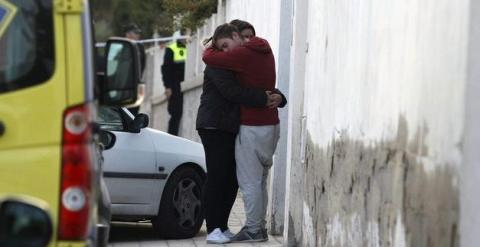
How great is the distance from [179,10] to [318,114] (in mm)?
10610

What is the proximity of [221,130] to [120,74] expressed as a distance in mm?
3695

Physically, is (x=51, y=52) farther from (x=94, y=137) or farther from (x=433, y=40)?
(x=433, y=40)

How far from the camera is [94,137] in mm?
5270

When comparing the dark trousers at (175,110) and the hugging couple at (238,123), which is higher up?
the hugging couple at (238,123)

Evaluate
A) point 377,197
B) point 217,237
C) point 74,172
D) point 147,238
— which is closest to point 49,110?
point 74,172

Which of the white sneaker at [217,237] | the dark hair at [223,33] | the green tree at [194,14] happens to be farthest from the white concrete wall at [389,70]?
the green tree at [194,14]

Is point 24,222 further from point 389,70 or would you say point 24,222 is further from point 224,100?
point 224,100

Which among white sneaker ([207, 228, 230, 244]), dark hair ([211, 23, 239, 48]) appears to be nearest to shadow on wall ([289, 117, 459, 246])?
white sneaker ([207, 228, 230, 244])

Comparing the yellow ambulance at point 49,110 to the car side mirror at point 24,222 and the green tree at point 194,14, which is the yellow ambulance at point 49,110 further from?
the green tree at point 194,14

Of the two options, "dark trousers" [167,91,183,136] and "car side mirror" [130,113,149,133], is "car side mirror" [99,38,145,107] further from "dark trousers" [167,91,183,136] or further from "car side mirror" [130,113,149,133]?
"dark trousers" [167,91,183,136]

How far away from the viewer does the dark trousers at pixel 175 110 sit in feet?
60.3

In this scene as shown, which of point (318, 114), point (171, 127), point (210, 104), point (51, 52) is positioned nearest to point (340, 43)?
point (318, 114)

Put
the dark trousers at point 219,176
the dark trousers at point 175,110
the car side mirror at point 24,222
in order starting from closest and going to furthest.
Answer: the car side mirror at point 24,222 → the dark trousers at point 219,176 → the dark trousers at point 175,110

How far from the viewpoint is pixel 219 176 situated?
9.36 m
